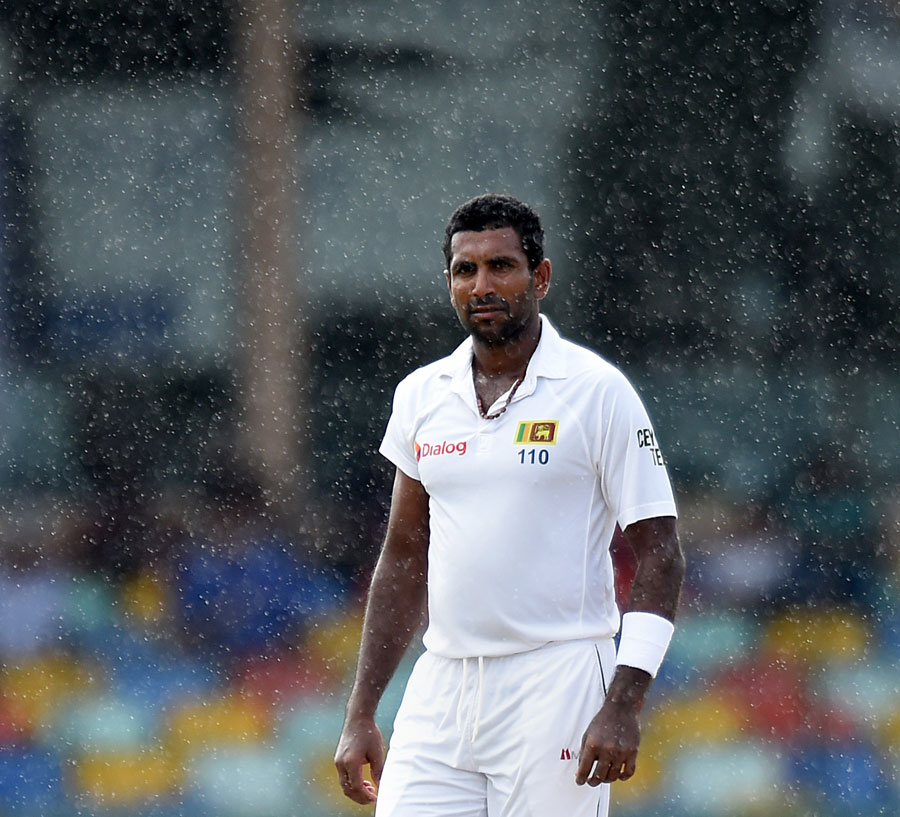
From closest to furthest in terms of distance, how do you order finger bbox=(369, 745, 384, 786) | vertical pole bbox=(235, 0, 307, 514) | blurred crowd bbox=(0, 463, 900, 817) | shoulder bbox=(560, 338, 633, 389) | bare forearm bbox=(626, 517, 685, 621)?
bare forearm bbox=(626, 517, 685, 621) < shoulder bbox=(560, 338, 633, 389) < finger bbox=(369, 745, 384, 786) < blurred crowd bbox=(0, 463, 900, 817) < vertical pole bbox=(235, 0, 307, 514)

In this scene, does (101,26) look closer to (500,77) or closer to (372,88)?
(372,88)

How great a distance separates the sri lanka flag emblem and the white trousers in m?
0.34

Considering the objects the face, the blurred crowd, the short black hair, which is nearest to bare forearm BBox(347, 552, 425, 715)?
the face

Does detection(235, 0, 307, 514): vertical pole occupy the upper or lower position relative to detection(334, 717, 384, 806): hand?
upper

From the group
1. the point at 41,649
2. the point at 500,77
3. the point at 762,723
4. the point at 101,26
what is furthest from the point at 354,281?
the point at 762,723

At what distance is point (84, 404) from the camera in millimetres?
5004

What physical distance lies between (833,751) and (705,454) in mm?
941

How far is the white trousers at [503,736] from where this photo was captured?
2.69m

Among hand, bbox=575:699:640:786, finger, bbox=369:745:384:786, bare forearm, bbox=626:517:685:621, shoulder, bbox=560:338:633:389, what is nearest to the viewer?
hand, bbox=575:699:640:786

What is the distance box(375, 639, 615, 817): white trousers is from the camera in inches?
106

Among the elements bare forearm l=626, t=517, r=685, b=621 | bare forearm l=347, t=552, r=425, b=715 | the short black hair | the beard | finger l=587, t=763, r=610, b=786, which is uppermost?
the short black hair

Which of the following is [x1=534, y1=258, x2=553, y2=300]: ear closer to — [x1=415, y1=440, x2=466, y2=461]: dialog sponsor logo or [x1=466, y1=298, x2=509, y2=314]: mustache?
[x1=466, y1=298, x2=509, y2=314]: mustache

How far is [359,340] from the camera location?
194 inches

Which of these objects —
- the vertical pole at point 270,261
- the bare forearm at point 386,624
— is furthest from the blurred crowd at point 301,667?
the bare forearm at point 386,624
